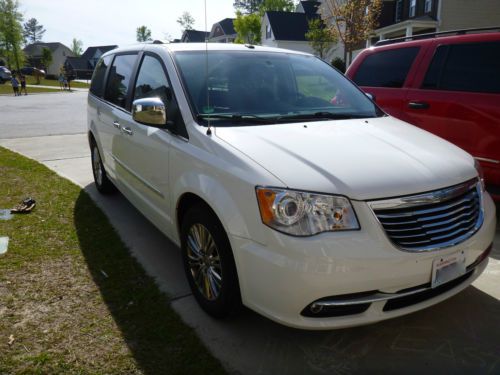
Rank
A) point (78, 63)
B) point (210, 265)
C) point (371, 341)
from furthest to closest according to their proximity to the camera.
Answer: point (78, 63) < point (210, 265) < point (371, 341)

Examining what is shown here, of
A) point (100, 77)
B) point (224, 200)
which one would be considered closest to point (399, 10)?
point (100, 77)

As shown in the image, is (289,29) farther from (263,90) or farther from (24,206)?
(263,90)

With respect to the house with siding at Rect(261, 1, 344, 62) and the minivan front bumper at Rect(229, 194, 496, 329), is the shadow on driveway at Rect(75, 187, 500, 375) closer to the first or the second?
the minivan front bumper at Rect(229, 194, 496, 329)

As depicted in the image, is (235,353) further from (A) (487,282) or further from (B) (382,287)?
(A) (487,282)

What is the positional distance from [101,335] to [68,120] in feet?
45.9

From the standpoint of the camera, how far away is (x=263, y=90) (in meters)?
3.42

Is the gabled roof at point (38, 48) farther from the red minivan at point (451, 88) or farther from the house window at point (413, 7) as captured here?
the red minivan at point (451, 88)

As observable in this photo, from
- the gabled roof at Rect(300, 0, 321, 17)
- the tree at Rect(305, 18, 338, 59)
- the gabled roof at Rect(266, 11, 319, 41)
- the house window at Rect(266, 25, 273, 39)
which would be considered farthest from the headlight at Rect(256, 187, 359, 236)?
the gabled roof at Rect(300, 0, 321, 17)

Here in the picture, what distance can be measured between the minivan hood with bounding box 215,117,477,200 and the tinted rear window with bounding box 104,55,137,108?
187cm

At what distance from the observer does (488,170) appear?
4.42 m

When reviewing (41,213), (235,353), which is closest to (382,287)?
(235,353)

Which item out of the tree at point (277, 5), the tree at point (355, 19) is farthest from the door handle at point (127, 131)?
the tree at point (277, 5)

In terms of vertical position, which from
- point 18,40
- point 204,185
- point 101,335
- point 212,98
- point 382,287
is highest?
point 18,40

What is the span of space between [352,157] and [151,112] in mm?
1408
